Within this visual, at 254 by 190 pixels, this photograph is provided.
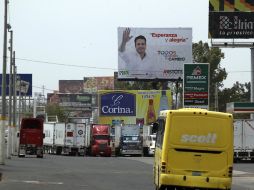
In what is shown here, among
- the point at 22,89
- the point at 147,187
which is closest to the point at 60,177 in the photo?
the point at 147,187

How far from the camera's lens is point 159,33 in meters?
79.1

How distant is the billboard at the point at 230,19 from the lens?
200 feet

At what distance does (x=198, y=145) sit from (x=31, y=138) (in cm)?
3768

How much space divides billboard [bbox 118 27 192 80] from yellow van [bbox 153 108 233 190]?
56581 millimetres

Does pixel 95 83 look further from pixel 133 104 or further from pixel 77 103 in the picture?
pixel 133 104

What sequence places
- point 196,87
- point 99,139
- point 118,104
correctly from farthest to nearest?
point 118,104 < point 99,139 < point 196,87

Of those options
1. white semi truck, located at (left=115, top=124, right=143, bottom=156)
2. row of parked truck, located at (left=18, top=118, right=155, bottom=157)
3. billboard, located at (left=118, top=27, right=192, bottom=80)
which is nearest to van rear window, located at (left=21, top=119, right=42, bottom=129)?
row of parked truck, located at (left=18, top=118, right=155, bottom=157)

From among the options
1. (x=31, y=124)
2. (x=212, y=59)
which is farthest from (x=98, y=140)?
(x=212, y=59)

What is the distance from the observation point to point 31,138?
190 ft

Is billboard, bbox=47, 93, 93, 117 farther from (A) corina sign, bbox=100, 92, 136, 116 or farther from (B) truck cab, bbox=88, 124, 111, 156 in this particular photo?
(B) truck cab, bbox=88, 124, 111, 156

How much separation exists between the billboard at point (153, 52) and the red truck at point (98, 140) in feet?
28.1

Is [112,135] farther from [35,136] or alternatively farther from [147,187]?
[147,187]

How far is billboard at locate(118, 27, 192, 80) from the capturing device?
78438mm

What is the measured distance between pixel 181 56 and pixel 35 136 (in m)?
25.8
